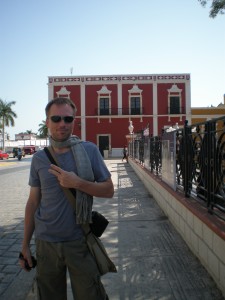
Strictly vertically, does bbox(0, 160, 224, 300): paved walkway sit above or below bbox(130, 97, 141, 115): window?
below

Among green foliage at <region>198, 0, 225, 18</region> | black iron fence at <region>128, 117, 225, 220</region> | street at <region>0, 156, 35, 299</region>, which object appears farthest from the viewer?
green foliage at <region>198, 0, 225, 18</region>

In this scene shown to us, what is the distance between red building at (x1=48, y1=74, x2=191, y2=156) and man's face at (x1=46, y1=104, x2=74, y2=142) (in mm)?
39688

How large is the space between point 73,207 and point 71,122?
0.60 metres

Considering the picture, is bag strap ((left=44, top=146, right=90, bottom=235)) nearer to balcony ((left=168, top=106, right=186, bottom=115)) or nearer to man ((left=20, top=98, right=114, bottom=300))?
man ((left=20, top=98, right=114, bottom=300))

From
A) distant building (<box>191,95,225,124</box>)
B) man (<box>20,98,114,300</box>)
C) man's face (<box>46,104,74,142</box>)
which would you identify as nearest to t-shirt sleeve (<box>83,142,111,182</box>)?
man (<box>20,98,114,300</box>)

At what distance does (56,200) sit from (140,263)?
2.23 meters

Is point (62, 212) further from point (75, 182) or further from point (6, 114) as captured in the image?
point (6, 114)

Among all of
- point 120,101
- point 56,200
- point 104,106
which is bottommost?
point 56,200

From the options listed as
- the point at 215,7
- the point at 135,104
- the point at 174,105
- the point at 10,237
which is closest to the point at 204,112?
the point at 174,105

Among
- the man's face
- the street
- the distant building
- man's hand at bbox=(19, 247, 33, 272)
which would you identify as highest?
the distant building

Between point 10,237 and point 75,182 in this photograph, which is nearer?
point 75,182

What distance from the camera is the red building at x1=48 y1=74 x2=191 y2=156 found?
139 feet

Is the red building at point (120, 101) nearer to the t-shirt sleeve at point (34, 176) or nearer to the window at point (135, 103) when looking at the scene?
the window at point (135, 103)

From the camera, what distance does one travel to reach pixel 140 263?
4223 mm
